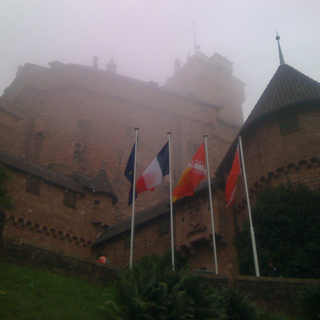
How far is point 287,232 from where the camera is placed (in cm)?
1720

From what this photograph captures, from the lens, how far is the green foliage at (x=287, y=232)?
16.3 m

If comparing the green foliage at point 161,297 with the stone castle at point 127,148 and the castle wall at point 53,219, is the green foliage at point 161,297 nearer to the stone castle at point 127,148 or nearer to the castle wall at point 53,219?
the stone castle at point 127,148

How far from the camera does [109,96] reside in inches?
1833

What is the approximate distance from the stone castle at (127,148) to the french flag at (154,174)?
365cm

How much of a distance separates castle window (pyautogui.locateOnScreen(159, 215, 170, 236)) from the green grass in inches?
405

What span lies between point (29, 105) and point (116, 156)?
10.1 m

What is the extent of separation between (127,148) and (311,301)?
112ft

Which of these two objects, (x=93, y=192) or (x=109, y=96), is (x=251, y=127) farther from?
(x=109, y=96)

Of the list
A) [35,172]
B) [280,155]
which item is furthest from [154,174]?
[35,172]

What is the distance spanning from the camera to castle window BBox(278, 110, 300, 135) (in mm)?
19516

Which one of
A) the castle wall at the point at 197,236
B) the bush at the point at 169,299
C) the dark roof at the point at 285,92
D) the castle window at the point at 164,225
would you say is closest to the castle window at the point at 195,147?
the castle wall at the point at 197,236

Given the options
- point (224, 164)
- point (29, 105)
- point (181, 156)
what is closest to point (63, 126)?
point (29, 105)

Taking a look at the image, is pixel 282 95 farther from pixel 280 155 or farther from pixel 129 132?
pixel 129 132

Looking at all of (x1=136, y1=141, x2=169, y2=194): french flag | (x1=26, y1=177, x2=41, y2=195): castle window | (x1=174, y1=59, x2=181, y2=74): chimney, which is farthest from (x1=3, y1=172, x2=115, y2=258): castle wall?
(x1=174, y1=59, x2=181, y2=74): chimney
